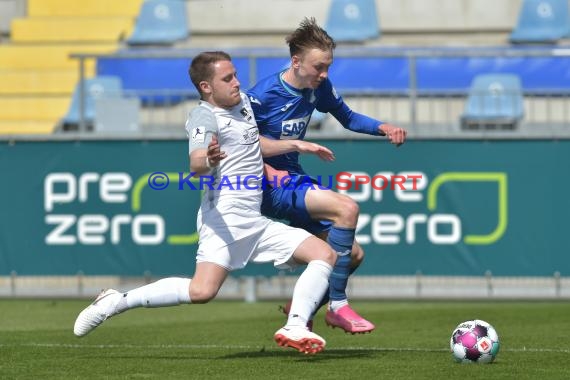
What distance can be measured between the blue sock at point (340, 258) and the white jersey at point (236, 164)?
0.64 metres

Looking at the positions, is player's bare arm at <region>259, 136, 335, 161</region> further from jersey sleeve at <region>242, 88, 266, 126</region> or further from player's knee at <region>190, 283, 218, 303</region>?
player's knee at <region>190, 283, 218, 303</region>

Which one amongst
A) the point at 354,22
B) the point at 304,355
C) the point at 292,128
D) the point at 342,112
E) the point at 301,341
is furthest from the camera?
the point at 354,22

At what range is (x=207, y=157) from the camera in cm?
752

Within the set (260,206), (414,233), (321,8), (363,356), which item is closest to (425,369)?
(363,356)

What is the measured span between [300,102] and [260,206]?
0.83 metres

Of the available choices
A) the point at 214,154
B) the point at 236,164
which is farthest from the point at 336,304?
Answer: the point at 214,154

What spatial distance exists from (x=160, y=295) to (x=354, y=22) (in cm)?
1241

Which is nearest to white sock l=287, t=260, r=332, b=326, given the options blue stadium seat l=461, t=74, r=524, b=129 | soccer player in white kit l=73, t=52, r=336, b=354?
soccer player in white kit l=73, t=52, r=336, b=354

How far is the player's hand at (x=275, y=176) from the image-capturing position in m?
8.75

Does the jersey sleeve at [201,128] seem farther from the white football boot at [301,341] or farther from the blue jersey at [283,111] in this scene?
the white football boot at [301,341]

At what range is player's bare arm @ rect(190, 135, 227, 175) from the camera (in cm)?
745

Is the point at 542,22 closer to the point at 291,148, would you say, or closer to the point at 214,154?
the point at 291,148

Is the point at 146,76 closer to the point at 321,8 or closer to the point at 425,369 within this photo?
the point at 321,8

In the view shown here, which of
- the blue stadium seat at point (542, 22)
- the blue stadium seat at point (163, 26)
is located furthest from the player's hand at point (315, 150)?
the blue stadium seat at point (163, 26)
